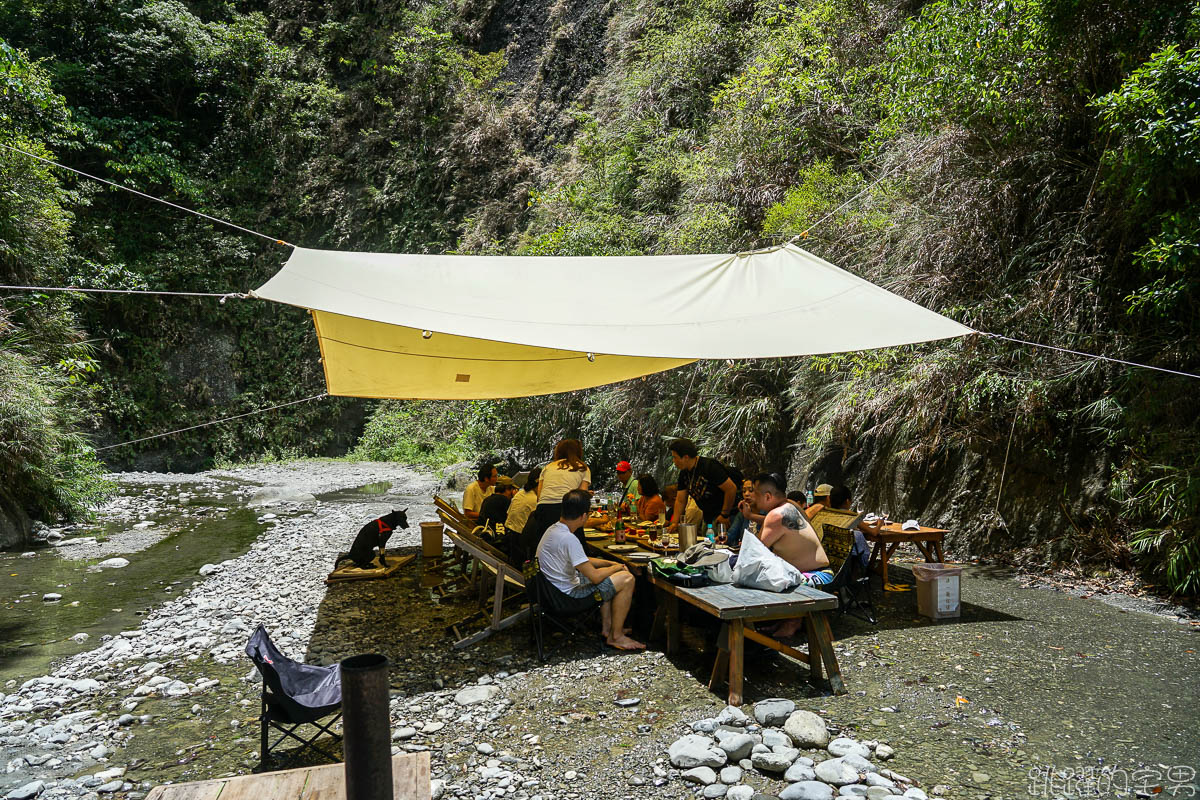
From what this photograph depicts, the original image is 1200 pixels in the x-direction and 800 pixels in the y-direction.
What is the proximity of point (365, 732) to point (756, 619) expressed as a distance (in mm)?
2195

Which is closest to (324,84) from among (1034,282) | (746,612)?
(1034,282)

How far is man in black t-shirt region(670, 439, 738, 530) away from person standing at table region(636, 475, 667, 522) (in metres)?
0.29

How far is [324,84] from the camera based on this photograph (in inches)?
784

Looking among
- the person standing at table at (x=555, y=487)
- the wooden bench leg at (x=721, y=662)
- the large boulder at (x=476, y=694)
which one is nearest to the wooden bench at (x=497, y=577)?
the person standing at table at (x=555, y=487)

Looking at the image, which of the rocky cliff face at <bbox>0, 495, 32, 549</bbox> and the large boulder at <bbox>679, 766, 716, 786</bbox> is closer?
the large boulder at <bbox>679, 766, 716, 786</bbox>

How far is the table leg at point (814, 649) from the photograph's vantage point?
11.6ft

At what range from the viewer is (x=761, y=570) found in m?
3.66

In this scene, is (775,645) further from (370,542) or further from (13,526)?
(13,526)

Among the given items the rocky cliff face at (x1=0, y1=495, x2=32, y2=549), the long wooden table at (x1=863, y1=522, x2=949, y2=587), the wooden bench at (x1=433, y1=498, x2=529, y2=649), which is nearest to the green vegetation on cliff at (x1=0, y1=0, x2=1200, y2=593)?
the long wooden table at (x1=863, y1=522, x2=949, y2=587)

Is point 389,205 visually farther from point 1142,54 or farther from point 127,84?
point 1142,54

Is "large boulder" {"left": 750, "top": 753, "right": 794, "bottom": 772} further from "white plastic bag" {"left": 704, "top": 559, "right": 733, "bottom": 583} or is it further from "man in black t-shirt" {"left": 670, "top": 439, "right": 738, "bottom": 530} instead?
"man in black t-shirt" {"left": 670, "top": 439, "right": 738, "bottom": 530}

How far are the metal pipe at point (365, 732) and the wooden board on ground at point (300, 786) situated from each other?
0.69 feet

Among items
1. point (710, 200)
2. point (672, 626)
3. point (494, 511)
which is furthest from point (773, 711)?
point (710, 200)

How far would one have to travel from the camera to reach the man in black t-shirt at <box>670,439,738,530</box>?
5.65m
